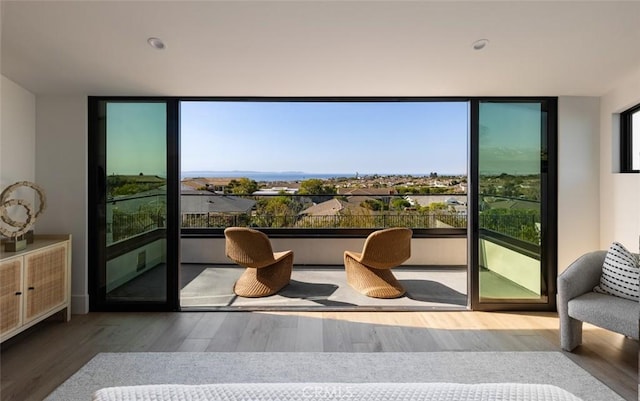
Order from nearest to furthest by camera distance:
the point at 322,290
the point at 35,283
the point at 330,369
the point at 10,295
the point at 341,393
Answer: the point at 341,393
the point at 330,369
the point at 10,295
the point at 35,283
the point at 322,290

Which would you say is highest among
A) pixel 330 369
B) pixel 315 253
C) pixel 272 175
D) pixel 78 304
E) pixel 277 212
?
pixel 272 175

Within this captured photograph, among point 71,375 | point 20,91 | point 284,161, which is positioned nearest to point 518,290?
point 71,375

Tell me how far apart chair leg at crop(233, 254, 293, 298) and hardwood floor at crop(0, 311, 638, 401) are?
68cm

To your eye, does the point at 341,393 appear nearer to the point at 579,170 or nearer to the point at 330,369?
the point at 330,369

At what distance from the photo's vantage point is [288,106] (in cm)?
711

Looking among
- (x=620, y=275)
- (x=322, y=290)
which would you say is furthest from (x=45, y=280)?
(x=620, y=275)

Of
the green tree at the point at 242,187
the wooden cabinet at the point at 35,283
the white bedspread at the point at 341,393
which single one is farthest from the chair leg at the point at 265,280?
the white bedspread at the point at 341,393

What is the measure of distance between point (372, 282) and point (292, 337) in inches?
61.3

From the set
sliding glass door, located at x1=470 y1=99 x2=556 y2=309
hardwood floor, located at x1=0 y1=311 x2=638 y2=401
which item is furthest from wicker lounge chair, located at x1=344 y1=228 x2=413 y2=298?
sliding glass door, located at x1=470 y1=99 x2=556 y2=309

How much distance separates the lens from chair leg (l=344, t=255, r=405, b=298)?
4.45 meters

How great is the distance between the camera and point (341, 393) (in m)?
1.17

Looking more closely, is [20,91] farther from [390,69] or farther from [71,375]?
[390,69]

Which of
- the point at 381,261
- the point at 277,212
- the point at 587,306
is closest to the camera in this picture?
the point at 587,306

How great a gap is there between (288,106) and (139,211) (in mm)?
3834
